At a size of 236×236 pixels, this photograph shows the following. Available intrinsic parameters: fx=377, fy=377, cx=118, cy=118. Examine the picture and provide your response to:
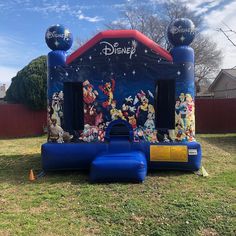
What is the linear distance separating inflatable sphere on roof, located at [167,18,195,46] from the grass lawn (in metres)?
3.05

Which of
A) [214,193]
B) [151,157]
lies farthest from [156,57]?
[214,193]

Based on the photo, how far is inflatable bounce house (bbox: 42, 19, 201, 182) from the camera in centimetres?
846

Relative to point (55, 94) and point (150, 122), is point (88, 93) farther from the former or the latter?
point (150, 122)

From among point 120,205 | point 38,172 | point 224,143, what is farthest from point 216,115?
point 120,205

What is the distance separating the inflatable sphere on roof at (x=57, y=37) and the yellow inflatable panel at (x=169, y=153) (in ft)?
11.0

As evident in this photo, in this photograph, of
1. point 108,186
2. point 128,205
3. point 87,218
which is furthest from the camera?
point 108,186

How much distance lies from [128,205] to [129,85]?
3.40 meters

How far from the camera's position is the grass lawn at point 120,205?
5.19 metres

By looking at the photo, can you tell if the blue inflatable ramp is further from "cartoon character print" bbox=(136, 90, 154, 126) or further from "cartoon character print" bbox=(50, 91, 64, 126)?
"cartoon character print" bbox=(50, 91, 64, 126)

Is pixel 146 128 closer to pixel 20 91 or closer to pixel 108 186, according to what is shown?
pixel 108 186

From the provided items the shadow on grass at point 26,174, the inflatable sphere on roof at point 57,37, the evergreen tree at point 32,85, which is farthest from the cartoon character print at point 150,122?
the evergreen tree at point 32,85

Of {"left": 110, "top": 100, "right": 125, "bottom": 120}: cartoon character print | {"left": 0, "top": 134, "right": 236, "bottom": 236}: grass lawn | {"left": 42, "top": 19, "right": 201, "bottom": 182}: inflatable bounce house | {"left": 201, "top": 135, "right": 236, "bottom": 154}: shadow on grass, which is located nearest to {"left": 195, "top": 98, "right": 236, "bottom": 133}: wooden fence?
{"left": 201, "top": 135, "right": 236, "bottom": 154}: shadow on grass

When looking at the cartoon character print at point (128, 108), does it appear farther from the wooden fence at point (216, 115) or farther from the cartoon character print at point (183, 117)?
the wooden fence at point (216, 115)

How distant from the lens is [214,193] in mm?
→ 6703
